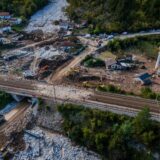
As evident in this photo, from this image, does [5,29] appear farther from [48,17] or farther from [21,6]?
[48,17]

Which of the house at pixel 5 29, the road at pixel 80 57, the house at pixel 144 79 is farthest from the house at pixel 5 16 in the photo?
the house at pixel 144 79

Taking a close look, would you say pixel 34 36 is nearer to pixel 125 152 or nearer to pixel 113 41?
pixel 113 41

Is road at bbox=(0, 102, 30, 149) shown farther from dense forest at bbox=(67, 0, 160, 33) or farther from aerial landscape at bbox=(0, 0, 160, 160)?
dense forest at bbox=(67, 0, 160, 33)

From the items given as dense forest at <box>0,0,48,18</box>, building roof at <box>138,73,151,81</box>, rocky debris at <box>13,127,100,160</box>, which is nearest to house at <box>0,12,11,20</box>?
dense forest at <box>0,0,48,18</box>

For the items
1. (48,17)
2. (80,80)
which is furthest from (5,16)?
(80,80)

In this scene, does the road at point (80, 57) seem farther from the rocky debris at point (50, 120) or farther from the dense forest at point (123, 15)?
the rocky debris at point (50, 120)
